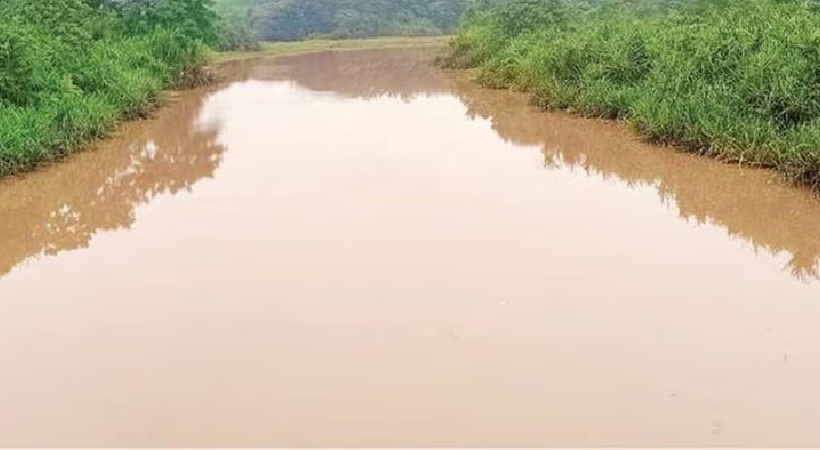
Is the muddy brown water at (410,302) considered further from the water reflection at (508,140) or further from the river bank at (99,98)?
the river bank at (99,98)

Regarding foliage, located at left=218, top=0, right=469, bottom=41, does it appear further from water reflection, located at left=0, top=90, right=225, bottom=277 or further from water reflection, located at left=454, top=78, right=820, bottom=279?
water reflection, located at left=0, top=90, right=225, bottom=277

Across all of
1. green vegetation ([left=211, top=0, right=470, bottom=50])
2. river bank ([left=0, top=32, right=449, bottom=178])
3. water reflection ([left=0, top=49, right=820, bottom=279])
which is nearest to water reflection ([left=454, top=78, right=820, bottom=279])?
water reflection ([left=0, top=49, right=820, bottom=279])

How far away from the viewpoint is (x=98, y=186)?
32.8ft

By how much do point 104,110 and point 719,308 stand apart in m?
10.1

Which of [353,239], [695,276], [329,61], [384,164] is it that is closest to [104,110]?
[384,164]

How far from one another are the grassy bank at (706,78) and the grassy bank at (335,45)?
1741 centimetres

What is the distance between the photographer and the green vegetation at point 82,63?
1090cm

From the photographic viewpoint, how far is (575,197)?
8859mm

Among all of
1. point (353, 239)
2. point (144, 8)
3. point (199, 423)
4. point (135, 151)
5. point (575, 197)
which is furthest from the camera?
point (144, 8)

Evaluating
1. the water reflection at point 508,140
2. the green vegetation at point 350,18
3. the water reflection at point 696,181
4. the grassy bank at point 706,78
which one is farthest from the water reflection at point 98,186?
the green vegetation at point 350,18

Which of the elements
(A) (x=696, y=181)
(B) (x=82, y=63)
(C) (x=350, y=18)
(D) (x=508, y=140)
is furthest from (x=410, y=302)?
(C) (x=350, y=18)

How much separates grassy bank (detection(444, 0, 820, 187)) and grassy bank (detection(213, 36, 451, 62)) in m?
17.4

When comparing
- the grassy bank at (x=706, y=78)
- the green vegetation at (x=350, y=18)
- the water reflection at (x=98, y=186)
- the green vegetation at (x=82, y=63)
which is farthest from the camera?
the green vegetation at (x=350, y=18)

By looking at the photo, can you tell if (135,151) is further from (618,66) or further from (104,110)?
(618,66)
